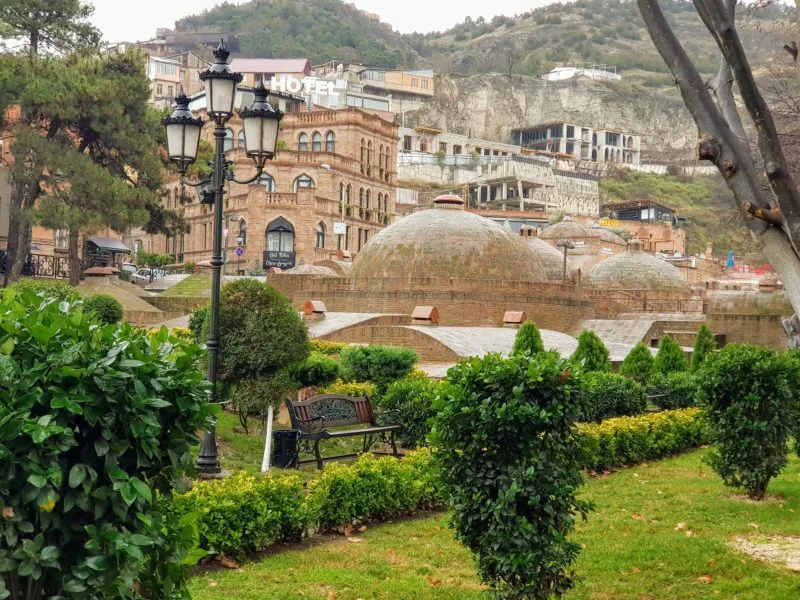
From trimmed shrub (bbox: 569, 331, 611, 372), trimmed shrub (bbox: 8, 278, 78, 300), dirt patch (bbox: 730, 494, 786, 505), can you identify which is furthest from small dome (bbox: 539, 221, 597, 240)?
dirt patch (bbox: 730, 494, 786, 505)

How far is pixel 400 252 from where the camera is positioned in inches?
1222

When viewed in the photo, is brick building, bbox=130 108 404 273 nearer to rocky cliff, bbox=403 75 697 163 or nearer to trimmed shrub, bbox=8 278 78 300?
trimmed shrub, bbox=8 278 78 300

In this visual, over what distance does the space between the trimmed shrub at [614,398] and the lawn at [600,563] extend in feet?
18.6

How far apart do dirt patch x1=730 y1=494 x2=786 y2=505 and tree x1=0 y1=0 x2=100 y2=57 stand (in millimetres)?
29670

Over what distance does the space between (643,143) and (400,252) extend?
99.8m

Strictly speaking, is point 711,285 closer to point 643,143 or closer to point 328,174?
point 328,174

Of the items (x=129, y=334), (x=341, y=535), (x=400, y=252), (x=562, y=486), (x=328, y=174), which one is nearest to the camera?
(x=129, y=334)

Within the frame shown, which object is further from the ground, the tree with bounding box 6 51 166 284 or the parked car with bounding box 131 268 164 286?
the tree with bounding box 6 51 166 284

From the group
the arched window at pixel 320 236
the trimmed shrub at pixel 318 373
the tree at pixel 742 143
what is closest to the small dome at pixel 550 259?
the arched window at pixel 320 236

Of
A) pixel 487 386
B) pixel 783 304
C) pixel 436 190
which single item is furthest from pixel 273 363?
pixel 436 190

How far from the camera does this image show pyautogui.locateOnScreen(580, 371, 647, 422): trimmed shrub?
15852 mm

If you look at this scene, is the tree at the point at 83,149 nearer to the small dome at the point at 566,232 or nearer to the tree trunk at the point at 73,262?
the tree trunk at the point at 73,262

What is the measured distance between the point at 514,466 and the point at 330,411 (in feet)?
21.4

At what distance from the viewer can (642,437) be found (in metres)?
13.6
